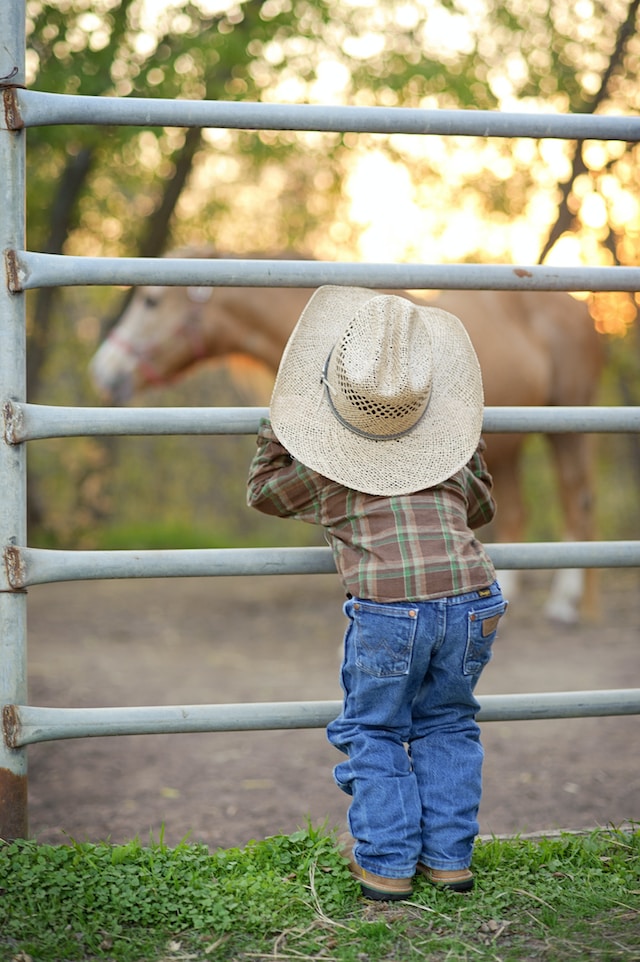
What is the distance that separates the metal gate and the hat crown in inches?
10.2

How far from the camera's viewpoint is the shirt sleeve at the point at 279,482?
201 cm

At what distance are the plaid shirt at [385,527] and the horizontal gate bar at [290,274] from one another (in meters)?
0.34

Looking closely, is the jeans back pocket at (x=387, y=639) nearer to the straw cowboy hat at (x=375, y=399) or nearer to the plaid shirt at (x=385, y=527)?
the plaid shirt at (x=385, y=527)

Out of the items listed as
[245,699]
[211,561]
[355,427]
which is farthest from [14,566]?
[245,699]

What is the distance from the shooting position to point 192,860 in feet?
6.49

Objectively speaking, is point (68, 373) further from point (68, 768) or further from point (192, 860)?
point (192, 860)

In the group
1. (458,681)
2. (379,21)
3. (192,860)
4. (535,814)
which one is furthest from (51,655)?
(379,21)

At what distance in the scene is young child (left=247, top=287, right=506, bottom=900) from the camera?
184 centimetres

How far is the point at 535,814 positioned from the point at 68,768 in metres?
1.60

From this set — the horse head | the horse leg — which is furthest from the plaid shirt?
the horse leg

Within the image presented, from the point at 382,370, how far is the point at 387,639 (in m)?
0.50

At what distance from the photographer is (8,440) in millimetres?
2016

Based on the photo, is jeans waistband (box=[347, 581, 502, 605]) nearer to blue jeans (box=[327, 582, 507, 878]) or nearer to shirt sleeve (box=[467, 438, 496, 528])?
blue jeans (box=[327, 582, 507, 878])

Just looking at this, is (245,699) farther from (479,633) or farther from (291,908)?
(479,633)
